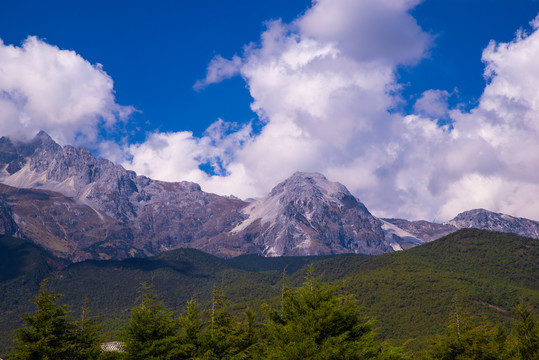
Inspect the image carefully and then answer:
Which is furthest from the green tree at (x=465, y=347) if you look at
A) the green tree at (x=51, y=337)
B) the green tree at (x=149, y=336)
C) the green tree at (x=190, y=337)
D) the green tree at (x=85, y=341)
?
the green tree at (x=51, y=337)

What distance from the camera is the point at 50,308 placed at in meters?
57.4

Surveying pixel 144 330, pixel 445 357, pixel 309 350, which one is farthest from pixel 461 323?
pixel 144 330

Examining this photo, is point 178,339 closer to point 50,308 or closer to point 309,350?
point 50,308

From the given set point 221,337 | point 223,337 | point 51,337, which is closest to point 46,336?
point 51,337

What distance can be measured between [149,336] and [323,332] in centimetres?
2443

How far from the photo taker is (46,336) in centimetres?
5519

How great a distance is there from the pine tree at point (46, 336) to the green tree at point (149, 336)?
7.01m

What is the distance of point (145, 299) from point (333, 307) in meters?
28.5

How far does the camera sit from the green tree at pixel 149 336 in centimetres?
5972

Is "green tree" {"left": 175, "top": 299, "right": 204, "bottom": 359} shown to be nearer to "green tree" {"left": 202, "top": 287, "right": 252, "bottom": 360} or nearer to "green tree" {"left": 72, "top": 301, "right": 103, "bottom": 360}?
"green tree" {"left": 202, "top": 287, "right": 252, "bottom": 360}

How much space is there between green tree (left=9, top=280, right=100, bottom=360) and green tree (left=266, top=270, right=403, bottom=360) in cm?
2226

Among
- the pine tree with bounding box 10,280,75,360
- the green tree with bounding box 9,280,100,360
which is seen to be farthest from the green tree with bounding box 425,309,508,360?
the pine tree with bounding box 10,280,75,360

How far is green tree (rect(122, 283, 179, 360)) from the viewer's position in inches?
2351

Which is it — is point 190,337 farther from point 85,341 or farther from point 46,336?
point 46,336
